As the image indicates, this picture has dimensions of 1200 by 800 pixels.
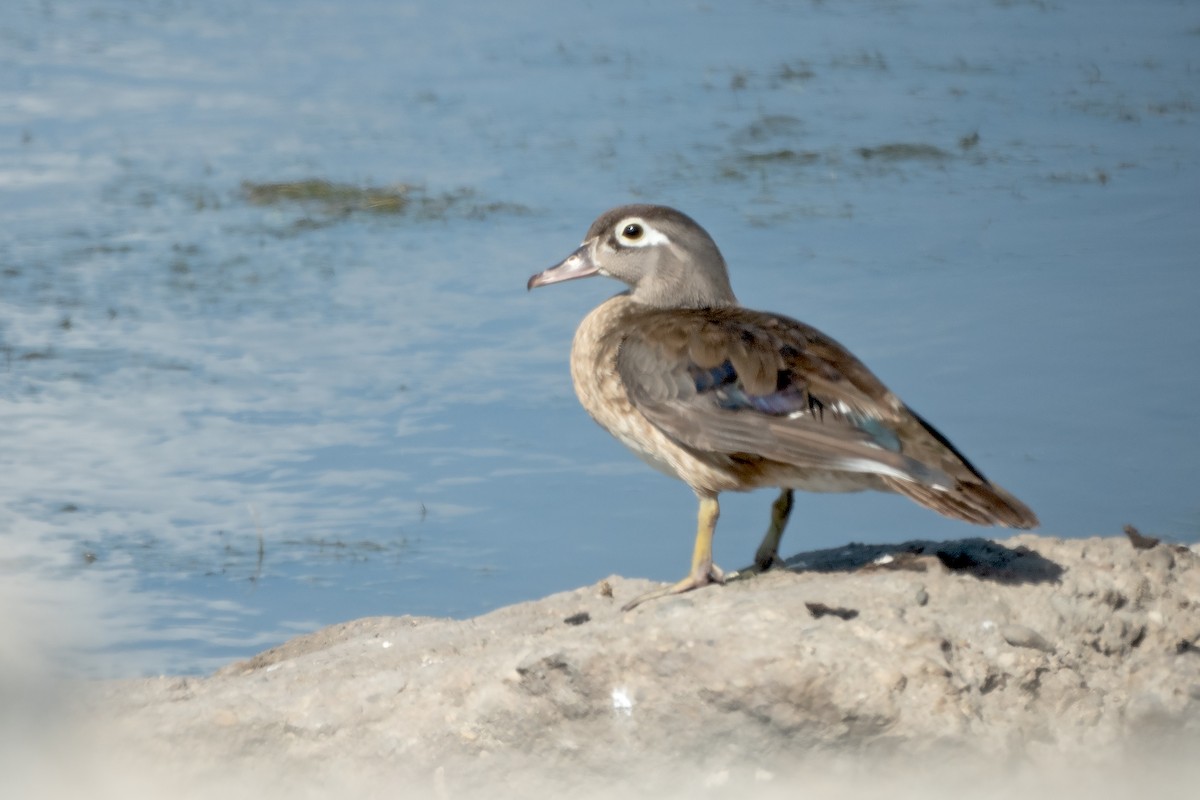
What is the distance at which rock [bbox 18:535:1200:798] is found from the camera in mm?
4957

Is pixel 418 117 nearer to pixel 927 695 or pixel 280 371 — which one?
pixel 280 371

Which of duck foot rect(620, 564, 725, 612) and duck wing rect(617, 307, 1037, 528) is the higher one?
duck wing rect(617, 307, 1037, 528)

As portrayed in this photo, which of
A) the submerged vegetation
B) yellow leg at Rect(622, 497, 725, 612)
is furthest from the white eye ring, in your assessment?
the submerged vegetation

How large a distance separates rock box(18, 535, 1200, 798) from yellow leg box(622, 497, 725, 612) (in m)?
0.07

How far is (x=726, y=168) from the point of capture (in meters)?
13.9

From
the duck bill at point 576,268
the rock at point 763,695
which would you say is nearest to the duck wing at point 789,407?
the rock at point 763,695

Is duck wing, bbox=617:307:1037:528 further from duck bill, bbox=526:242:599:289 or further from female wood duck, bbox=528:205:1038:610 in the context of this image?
duck bill, bbox=526:242:599:289

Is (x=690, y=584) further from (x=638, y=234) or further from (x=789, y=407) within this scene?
(x=638, y=234)

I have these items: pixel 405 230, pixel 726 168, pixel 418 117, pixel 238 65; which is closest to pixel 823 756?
pixel 405 230

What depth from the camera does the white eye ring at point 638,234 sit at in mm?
6746

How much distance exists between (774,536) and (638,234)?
4.47 ft

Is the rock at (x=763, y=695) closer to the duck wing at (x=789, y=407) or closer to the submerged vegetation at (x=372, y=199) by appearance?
the duck wing at (x=789, y=407)

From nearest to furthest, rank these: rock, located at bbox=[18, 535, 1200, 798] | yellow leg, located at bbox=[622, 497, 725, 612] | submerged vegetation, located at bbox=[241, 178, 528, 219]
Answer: rock, located at bbox=[18, 535, 1200, 798] < yellow leg, located at bbox=[622, 497, 725, 612] < submerged vegetation, located at bbox=[241, 178, 528, 219]

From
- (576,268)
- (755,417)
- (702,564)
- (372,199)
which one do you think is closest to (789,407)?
(755,417)
